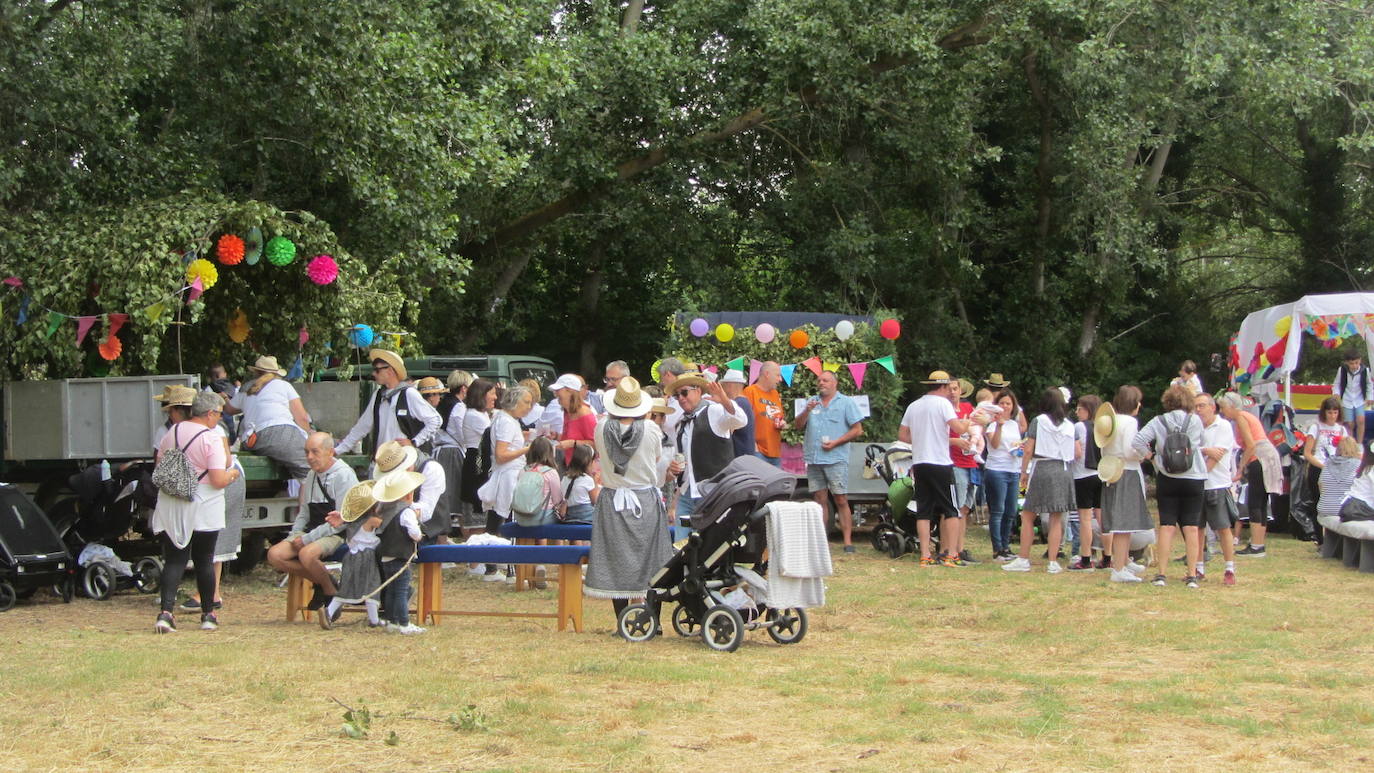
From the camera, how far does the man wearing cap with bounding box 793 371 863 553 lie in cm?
1315

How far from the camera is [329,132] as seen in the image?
13.7 m

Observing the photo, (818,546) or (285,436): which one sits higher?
(285,436)

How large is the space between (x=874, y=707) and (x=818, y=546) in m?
1.53

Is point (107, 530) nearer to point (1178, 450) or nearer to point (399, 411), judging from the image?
point (399, 411)

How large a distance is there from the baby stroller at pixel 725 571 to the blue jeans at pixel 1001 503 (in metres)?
4.85

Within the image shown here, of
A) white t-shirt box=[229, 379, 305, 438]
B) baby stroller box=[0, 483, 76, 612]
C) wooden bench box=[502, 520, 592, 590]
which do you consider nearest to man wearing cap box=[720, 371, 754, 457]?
wooden bench box=[502, 520, 592, 590]

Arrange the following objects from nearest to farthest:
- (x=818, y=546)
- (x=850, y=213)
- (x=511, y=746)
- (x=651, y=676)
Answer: (x=511, y=746) < (x=651, y=676) < (x=818, y=546) < (x=850, y=213)

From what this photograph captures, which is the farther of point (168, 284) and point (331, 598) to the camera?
point (168, 284)

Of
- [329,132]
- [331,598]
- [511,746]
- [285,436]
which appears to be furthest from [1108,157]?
[511,746]

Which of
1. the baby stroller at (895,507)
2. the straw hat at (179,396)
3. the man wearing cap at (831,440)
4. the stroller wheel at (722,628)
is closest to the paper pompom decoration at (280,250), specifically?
the straw hat at (179,396)

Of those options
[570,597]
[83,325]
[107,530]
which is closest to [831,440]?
[570,597]

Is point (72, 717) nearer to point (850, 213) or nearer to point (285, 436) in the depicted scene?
point (285, 436)

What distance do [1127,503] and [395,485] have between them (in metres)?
5.57

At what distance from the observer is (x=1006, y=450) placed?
42.2 ft
